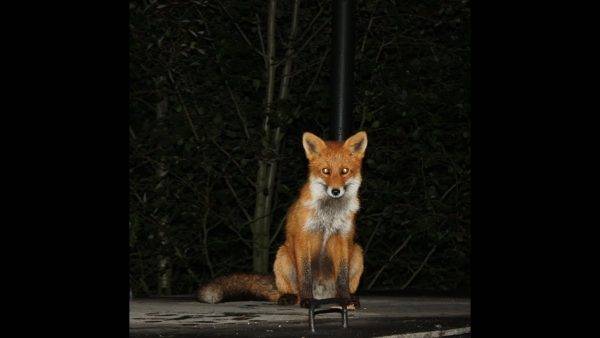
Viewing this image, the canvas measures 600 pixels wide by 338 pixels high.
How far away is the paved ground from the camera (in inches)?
180

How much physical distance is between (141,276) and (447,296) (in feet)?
8.62

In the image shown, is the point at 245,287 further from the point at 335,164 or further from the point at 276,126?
the point at 276,126

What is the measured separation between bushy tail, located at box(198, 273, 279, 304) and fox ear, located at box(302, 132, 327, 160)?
120 centimetres

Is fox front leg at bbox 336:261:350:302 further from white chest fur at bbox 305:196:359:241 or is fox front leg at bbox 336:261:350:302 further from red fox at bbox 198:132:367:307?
white chest fur at bbox 305:196:359:241

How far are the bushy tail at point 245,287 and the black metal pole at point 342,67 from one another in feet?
4.08

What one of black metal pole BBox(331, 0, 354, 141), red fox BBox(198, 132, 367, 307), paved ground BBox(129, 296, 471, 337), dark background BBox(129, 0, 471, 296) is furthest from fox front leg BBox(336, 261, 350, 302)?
dark background BBox(129, 0, 471, 296)

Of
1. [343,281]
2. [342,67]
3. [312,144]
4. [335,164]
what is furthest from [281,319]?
[342,67]

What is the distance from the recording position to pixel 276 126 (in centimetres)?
739

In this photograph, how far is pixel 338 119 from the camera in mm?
5840

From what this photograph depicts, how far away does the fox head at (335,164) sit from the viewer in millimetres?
5484


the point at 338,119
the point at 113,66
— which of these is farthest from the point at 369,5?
the point at 113,66

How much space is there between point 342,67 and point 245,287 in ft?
5.76

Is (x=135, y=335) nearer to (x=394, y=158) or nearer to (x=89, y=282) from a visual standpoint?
(x=89, y=282)

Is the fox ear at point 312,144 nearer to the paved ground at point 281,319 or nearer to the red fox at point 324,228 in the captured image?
the red fox at point 324,228
